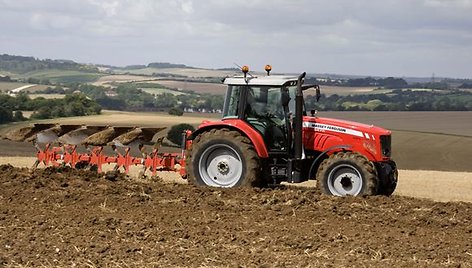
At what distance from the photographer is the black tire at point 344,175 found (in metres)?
10.5

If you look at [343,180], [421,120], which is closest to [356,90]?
[421,120]

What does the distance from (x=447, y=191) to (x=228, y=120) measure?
9853mm

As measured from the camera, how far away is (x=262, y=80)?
11312 millimetres

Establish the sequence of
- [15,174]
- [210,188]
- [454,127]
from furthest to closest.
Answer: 1. [454,127]
2. [15,174]
3. [210,188]

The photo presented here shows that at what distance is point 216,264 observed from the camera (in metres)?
6.59

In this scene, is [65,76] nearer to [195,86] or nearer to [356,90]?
[195,86]

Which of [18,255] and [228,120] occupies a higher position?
[228,120]

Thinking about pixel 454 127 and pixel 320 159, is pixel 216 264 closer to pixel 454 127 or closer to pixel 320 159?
pixel 320 159

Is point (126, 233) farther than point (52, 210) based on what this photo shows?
No

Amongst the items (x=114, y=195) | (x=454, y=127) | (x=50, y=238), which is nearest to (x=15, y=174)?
(x=114, y=195)

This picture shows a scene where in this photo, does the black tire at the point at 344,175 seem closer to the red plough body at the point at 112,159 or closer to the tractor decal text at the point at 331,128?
the tractor decal text at the point at 331,128

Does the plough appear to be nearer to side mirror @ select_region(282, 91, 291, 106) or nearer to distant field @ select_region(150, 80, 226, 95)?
side mirror @ select_region(282, 91, 291, 106)

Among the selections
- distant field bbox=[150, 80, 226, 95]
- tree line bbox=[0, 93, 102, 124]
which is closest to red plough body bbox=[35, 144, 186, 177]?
tree line bbox=[0, 93, 102, 124]

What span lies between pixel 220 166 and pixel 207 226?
326 cm
